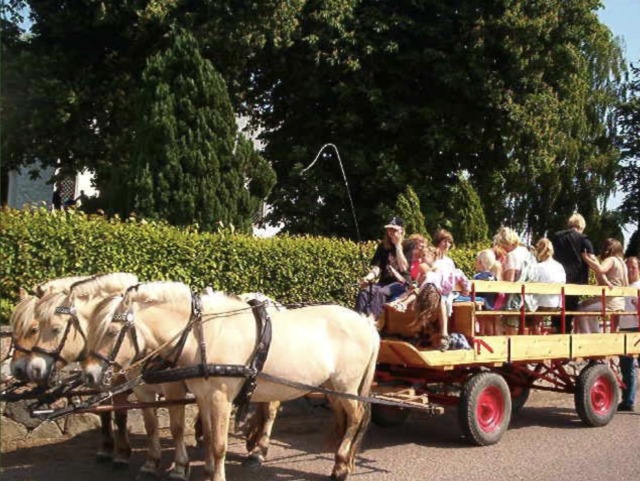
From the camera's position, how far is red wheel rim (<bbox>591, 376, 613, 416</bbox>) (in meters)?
8.98

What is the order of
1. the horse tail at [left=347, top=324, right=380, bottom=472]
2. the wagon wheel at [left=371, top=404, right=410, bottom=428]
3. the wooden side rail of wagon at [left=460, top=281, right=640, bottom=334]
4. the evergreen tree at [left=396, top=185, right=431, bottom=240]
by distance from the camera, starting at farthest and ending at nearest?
the evergreen tree at [left=396, top=185, right=431, bottom=240] < the wagon wheel at [left=371, top=404, right=410, bottom=428] < the wooden side rail of wagon at [left=460, top=281, right=640, bottom=334] < the horse tail at [left=347, top=324, right=380, bottom=472]

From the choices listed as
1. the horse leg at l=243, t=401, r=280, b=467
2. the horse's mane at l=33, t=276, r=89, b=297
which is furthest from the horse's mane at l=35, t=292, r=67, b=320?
the horse leg at l=243, t=401, r=280, b=467

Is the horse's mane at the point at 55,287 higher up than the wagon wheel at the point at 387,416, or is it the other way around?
the horse's mane at the point at 55,287

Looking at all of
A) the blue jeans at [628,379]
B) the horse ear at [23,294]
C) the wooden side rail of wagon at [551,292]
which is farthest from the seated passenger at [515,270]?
the horse ear at [23,294]

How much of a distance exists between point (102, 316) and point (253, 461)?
215 cm

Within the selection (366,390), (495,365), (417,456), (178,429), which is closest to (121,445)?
(178,429)

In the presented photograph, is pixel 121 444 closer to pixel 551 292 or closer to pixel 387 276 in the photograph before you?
pixel 387 276

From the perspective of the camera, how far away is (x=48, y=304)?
5.73 metres

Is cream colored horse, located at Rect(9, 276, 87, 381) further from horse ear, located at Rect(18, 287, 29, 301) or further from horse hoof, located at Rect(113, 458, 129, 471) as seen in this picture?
horse hoof, located at Rect(113, 458, 129, 471)

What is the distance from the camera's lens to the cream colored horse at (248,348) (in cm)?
557

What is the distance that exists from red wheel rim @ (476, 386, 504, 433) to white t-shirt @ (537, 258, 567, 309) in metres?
1.46

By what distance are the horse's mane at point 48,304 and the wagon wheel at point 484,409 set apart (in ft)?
12.7

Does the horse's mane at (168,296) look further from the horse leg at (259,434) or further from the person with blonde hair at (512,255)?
the person with blonde hair at (512,255)

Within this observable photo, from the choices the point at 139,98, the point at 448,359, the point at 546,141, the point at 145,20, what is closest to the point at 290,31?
the point at 145,20
